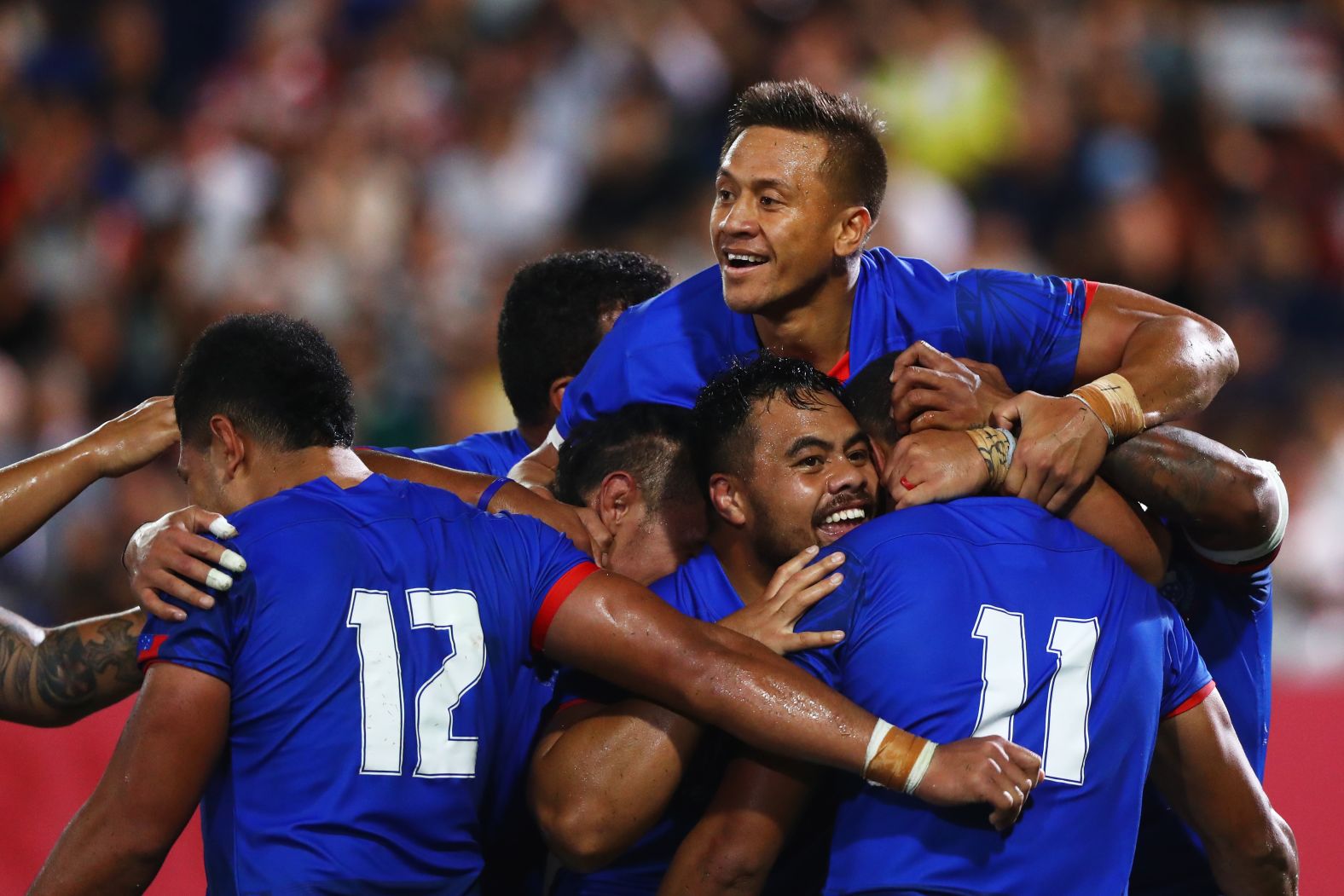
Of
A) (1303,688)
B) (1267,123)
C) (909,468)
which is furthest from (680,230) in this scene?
(909,468)

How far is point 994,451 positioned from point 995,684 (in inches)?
22.4

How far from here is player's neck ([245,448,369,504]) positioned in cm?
354

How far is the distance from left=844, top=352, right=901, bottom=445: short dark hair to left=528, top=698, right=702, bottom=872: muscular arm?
840 millimetres

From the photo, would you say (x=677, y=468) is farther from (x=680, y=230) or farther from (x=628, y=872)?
(x=680, y=230)

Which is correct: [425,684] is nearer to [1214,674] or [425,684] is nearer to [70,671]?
[70,671]

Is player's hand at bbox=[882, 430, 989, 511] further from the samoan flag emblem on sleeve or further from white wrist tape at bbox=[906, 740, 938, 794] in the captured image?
the samoan flag emblem on sleeve

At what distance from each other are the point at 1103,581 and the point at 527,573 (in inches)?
48.8

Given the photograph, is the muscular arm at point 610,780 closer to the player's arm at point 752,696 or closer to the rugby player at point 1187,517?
the player's arm at point 752,696

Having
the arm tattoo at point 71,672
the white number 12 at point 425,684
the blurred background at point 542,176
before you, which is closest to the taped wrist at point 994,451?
the white number 12 at point 425,684

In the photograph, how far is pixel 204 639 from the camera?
10.6 feet

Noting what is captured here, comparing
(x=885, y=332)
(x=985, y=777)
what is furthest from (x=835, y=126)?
(x=985, y=777)

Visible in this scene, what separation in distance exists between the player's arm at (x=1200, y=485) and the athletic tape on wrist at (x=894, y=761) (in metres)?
0.88

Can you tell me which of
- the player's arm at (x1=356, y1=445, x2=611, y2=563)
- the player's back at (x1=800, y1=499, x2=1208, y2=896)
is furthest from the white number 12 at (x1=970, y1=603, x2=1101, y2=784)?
the player's arm at (x1=356, y1=445, x2=611, y2=563)

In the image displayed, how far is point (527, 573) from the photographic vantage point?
3.52 m
